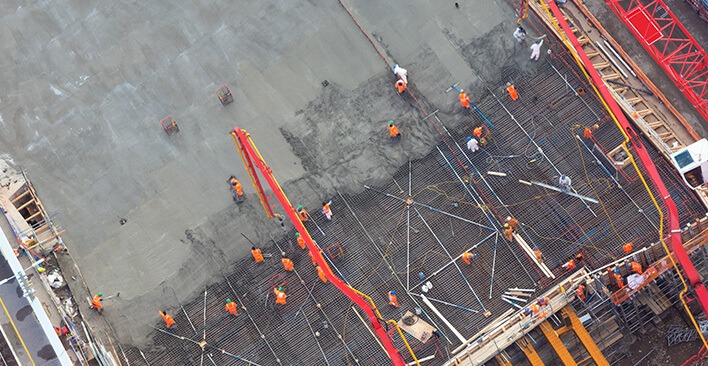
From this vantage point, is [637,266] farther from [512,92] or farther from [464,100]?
[464,100]

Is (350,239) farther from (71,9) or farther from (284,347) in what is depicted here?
(71,9)

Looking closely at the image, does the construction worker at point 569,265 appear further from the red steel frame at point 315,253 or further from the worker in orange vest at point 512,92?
the worker in orange vest at point 512,92

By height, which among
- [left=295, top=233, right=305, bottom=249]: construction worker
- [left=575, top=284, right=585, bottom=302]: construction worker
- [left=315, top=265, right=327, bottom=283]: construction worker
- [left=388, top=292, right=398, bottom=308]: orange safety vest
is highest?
[left=295, top=233, right=305, bottom=249]: construction worker

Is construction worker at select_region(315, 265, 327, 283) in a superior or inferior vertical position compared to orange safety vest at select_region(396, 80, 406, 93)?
inferior

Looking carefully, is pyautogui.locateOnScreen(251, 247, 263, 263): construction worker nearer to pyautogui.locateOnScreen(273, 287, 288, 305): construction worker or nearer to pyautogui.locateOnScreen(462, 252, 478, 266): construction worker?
pyautogui.locateOnScreen(273, 287, 288, 305): construction worker

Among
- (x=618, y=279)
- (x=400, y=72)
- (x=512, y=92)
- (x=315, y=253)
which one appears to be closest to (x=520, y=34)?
(x=512, y=92)

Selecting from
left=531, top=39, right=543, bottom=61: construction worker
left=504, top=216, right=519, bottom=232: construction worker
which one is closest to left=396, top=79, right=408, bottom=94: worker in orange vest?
left=531, top=39, right=543, bottom=61: construction worker
